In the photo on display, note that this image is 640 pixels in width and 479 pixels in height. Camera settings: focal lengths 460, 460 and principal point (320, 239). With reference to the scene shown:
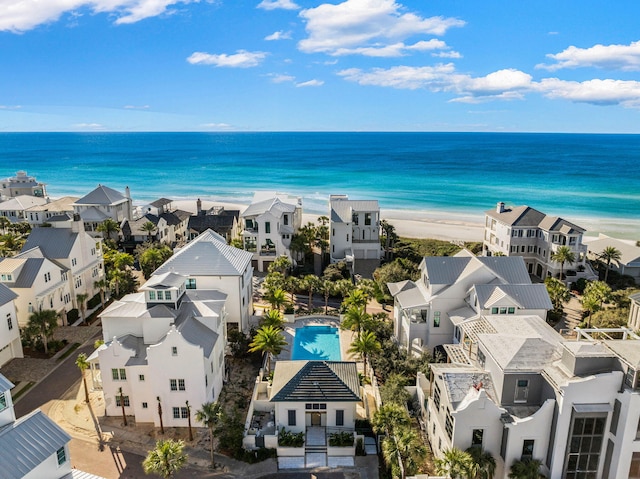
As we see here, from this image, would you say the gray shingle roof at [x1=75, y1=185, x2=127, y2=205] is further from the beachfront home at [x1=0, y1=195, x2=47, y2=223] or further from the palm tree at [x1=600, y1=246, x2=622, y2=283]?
the palm tree at [x1=600, y1=246, x2=622, y2=283]

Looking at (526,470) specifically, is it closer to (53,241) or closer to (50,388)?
(50,388)

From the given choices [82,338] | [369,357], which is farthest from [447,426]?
[82,338]

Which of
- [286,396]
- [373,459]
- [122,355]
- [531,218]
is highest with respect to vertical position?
[531,218]

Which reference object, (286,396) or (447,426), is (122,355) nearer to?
(286,396)

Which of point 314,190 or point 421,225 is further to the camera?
point 314,190

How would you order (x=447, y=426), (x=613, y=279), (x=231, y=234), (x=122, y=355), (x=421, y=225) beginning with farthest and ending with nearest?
(x=421, y=225)
(x=231, y=234)
(x=613, y=279)
(x=122, y=355)
(x=447, y=426)

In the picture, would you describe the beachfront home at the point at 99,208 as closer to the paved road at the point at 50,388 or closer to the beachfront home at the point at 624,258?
the paved road at the point at 50,388

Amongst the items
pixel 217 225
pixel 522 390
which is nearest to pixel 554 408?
pixel 522 390
